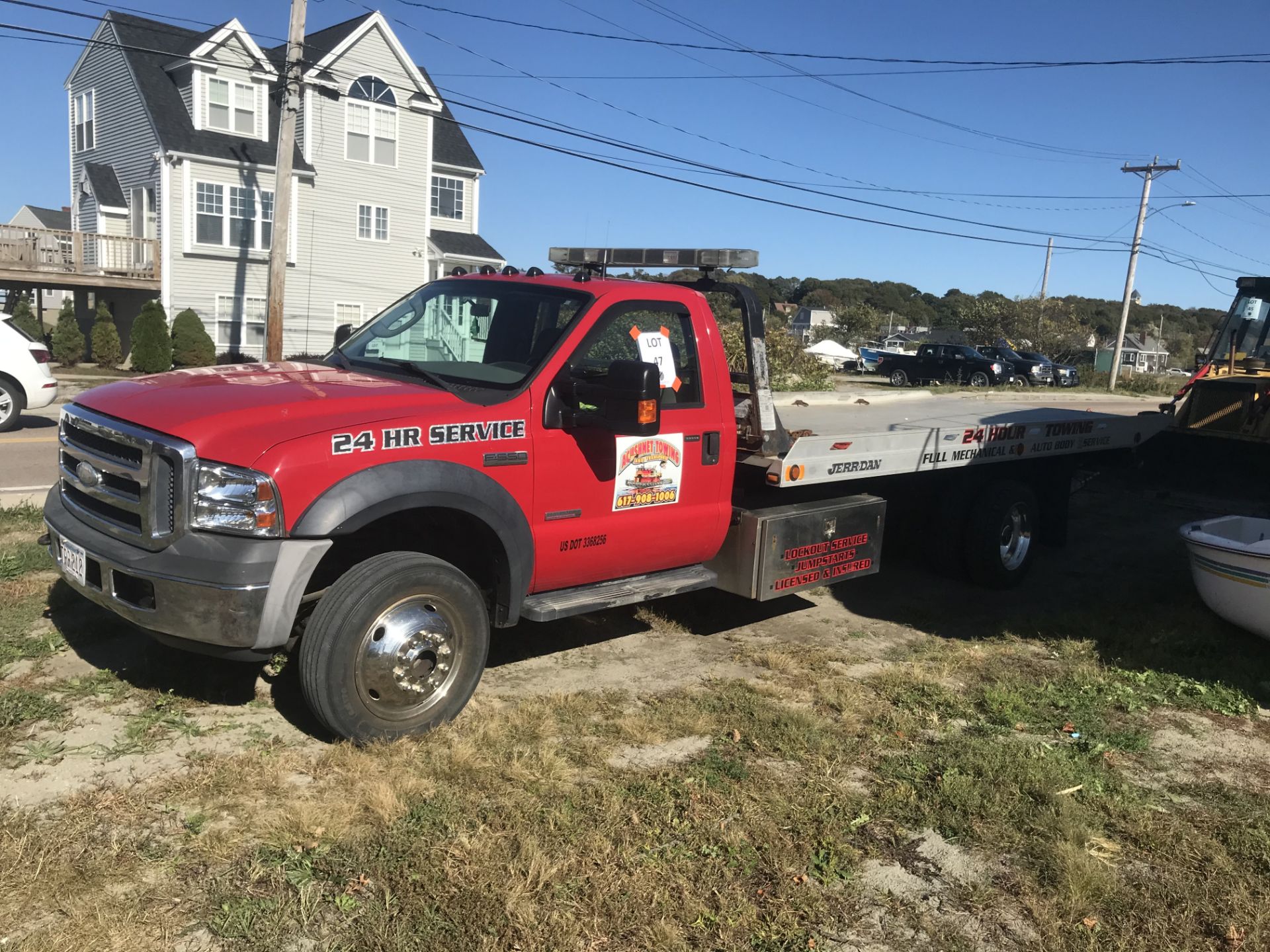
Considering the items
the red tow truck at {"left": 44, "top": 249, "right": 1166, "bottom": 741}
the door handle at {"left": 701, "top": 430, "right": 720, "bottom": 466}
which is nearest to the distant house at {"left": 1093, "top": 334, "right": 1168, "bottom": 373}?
the red tow truck at {"left": 44, "top": 249, "right": 1166, "bottom": 741}

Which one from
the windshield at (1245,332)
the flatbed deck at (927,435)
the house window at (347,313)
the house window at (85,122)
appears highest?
the house window at (85,122)

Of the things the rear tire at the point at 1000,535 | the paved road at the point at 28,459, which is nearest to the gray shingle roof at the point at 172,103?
the paved road at the point at 28,459

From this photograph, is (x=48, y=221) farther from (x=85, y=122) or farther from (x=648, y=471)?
(x=648, y=471)

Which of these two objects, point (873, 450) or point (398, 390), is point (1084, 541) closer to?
point (873, 450)

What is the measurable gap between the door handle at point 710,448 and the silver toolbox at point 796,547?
0.44 m

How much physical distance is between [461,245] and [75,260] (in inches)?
418

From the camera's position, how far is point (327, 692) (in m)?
4.23

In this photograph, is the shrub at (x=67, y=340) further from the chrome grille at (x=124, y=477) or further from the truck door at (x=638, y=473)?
the truck door at (x=638, y=473)

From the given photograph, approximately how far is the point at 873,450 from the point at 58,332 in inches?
922

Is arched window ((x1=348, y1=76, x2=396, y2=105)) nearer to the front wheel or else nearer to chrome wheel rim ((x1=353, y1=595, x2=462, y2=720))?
the front wheel

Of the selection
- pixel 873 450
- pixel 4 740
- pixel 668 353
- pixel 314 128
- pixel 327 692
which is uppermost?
pixel 314 128

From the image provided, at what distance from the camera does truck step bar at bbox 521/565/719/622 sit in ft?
16.2

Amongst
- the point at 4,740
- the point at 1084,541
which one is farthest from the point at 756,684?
the point at 1084,541

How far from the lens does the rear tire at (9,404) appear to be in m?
13.0
